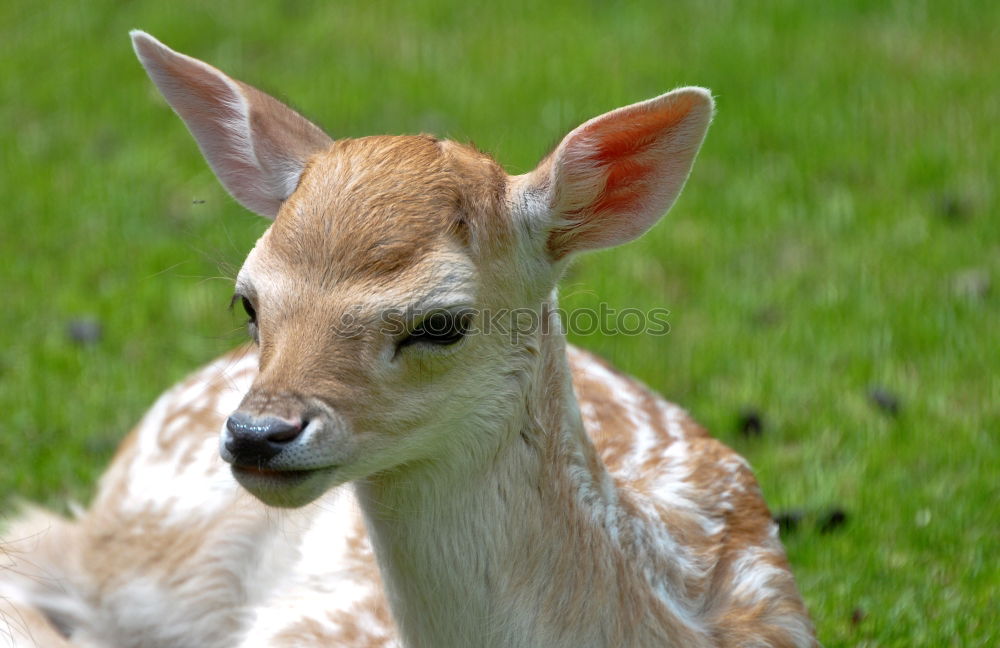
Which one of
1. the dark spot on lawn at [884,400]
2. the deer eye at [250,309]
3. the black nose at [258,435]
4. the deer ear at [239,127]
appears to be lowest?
the dark spot on lawn at [884,400]

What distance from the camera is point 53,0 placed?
9578 mm

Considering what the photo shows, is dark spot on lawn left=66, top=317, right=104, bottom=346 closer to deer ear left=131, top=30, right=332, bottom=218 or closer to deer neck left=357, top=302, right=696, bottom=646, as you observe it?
deer ear left=131, top=30, right=332, bottom=218

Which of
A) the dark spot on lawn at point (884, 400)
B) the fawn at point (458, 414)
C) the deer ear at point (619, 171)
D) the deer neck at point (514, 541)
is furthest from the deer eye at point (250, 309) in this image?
the dark spot on lawn at point (884, 400)

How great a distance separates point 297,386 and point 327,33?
257 inches

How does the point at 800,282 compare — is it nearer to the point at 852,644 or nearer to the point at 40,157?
the point at 852,644

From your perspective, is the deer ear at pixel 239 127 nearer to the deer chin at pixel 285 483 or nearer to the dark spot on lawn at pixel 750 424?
the deer chin at pixel 285 483

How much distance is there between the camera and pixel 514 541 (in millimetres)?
3428

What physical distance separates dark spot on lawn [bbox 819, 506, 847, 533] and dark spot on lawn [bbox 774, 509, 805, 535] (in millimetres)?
75

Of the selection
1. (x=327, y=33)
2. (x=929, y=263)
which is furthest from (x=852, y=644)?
(x=327, y=33)

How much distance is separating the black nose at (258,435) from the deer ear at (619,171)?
87cm

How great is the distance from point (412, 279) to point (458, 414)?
1.08ft

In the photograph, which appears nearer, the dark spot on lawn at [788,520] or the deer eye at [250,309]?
the deer eye at [250,309]

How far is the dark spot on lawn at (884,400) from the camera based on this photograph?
18.8 ft

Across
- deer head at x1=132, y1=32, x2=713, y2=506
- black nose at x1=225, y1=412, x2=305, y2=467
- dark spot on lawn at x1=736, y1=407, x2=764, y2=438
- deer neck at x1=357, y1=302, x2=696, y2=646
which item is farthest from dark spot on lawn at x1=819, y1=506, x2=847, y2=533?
black nose at x1=225, y1=412, x2=305, y2=467
